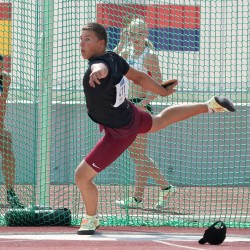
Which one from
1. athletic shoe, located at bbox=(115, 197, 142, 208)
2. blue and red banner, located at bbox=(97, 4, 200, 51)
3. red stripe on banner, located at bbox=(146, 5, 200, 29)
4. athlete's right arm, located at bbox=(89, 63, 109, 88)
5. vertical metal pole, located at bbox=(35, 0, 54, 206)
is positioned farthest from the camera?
red stripe on banner, located at bbox=(146, 5, 200, 29)

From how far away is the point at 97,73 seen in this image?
27.2ft

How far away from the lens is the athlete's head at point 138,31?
35.3 ft

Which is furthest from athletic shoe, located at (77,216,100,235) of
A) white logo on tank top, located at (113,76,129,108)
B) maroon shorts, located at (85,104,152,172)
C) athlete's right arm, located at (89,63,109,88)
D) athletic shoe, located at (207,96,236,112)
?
athletic shoe, located at (207,96,236,112)

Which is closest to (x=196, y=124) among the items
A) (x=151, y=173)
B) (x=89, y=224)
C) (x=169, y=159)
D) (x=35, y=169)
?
(x=169, y=159)

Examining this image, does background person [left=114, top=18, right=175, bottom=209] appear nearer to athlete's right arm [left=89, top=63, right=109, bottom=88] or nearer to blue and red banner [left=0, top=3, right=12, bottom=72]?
blue and red banner [left=0, top=3, right=12, bottom=72]

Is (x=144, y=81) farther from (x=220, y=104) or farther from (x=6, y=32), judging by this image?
(x=6, y=32)

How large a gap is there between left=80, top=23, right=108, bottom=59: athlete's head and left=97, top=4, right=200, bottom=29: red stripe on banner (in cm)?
192

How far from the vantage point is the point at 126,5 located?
11.0 meters

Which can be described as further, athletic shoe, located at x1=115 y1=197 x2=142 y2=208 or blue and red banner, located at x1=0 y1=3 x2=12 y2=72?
blue and red banner, located at x1=0 y1=3 x2=12 y2=72

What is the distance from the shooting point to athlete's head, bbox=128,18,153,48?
10758 millimetres

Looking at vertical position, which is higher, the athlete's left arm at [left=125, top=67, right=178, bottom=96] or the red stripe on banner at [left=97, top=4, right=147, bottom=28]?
the red stripe on banner at [left=97, top=4, right=147, bottom=28]

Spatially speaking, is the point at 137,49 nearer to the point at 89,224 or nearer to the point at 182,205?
the point at 182,205

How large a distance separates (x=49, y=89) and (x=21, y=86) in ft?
4.60

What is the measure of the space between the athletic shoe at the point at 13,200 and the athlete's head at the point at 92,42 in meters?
2.05
